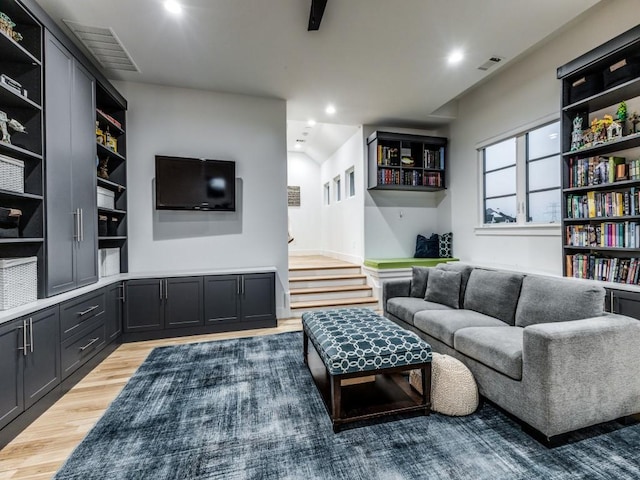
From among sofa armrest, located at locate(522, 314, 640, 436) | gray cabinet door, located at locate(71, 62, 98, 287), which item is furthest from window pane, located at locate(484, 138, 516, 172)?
gray cabinet door, located at locate(71, 62, 98, 287)

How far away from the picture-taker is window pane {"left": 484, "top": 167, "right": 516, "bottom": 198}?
4.26 m

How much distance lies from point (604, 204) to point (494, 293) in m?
1.32

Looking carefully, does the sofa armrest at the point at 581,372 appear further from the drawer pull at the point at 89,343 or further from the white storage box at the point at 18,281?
the drawer pull at the point at 89,343

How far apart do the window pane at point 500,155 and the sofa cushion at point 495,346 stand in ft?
9.33

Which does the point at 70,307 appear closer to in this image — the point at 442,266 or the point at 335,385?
the point at 335,385

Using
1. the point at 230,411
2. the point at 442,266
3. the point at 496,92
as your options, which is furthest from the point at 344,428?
the point at 496,92

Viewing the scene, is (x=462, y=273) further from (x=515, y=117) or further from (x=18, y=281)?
(x=18, y=281)

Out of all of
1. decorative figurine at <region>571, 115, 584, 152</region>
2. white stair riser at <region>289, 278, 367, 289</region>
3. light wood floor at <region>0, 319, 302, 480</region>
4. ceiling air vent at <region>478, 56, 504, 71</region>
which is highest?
ceiling air vent at <region>478, 56, 504, 71</region>

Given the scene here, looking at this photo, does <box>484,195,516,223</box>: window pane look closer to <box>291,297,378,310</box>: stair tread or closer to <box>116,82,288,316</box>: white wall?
<box>291,297,378,310</box>: stair tread

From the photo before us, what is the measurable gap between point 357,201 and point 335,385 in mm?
4138

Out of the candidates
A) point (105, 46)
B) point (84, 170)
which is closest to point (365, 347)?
point (84, 170)

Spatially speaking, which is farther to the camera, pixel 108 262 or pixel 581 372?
pixel 108 262

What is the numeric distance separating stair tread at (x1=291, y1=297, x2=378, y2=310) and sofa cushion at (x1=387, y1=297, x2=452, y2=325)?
1.26 m

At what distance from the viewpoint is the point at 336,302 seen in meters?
4.77
